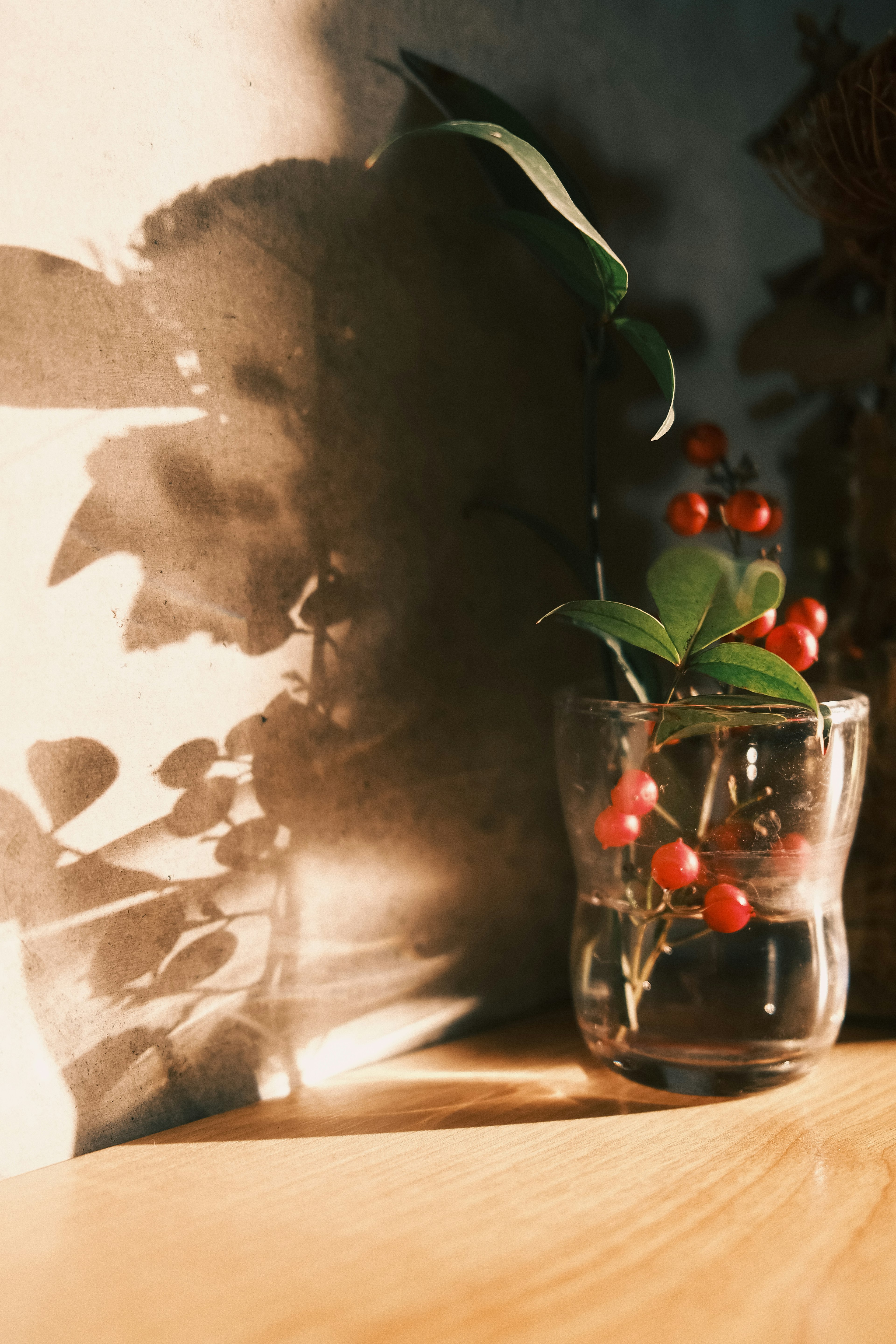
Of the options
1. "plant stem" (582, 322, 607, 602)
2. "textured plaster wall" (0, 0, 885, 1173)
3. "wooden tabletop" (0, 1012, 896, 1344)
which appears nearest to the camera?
"wooden tabletop" (0, 1012, 896, 1344)

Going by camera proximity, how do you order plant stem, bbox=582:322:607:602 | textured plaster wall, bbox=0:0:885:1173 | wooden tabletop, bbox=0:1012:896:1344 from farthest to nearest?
plant stem, bbox=582:322:607:602 → textured plaster wall, bbox=0:0:885:1173 → wooden tabletop, bbox=0:1012:896:1344

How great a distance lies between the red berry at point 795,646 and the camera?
578 millimetres

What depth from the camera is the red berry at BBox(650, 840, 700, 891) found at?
1.86 ft

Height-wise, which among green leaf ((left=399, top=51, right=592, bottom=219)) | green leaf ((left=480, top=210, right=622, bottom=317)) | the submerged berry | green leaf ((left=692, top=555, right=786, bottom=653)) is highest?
green leaf ((left=399, top=51, right=592, bottom=219))

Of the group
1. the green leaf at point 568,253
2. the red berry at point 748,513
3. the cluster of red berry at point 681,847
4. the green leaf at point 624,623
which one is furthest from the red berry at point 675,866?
the green leaf at point 568,253

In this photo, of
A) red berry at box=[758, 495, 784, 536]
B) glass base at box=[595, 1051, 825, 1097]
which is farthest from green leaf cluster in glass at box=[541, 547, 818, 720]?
glass base at box=[595, 1051, 825, 1097]

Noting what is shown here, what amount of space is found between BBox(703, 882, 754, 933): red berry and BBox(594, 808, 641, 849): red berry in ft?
0.19

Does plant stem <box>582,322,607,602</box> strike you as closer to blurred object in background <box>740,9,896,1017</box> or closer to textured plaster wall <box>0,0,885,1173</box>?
textured plaster wall <box>0,0,885,1173</box>

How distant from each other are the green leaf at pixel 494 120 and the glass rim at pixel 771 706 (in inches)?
11.5

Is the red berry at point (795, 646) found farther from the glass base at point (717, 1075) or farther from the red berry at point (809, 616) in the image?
the glass base at point (717, 1075)

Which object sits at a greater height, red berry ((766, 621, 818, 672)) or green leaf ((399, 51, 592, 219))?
green leaf ((399, 51, 592, 219))

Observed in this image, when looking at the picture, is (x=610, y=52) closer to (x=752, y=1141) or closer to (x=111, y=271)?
(x=111, y=271)

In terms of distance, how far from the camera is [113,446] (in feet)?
1.80

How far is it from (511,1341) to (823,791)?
1.13ft
